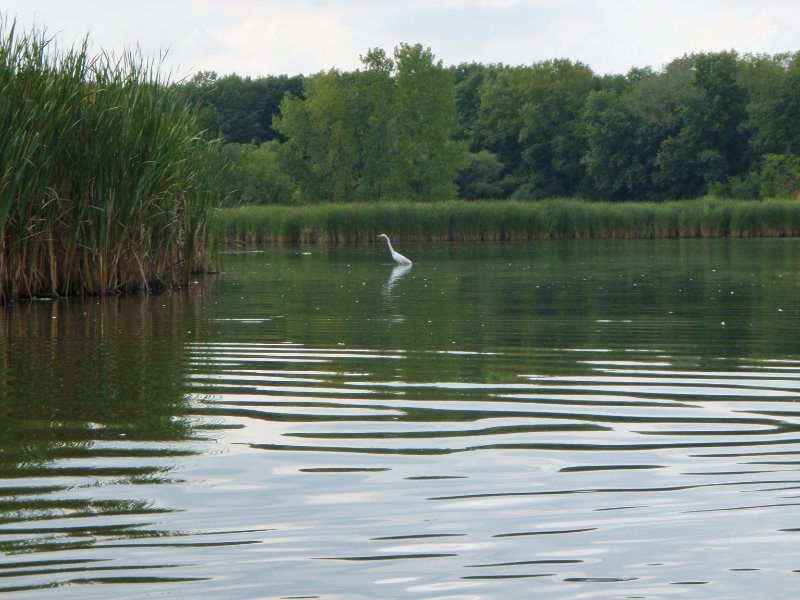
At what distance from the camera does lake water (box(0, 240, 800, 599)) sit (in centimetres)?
355

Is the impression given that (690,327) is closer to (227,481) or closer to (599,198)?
(227,481)

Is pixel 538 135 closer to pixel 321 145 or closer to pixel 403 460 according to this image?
pixel 321 145

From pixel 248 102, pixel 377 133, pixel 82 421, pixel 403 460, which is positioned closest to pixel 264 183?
pixel 377 133

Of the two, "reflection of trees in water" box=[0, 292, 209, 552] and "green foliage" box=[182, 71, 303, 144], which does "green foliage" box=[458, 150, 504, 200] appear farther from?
"reflection of trees in water" box=[0, 292, 209, 552]

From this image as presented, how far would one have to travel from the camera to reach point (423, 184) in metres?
66.7

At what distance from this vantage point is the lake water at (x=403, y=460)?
3555 mm

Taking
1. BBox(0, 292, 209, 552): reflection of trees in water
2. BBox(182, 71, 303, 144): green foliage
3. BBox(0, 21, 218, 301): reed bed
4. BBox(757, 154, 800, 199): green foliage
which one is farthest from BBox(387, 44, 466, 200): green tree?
BBox(0, 292, 209, 552): reflection of trees in water

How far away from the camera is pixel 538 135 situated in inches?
3199

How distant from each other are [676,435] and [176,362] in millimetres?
4395

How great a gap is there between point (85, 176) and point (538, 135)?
2683 inches

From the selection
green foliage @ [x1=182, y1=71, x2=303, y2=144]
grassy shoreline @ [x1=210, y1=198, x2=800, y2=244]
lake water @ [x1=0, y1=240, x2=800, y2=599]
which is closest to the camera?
lake water @ [x1=0, y1=240, x2=800, y2=599]

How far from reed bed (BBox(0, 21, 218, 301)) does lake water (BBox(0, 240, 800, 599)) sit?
10.0 feet

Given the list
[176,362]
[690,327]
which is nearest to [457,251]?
[690,327]

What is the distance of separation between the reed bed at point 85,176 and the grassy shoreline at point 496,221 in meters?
23.7
